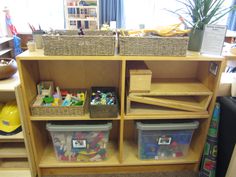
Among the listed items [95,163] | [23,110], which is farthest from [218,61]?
[23,110]

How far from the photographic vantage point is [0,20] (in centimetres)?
375

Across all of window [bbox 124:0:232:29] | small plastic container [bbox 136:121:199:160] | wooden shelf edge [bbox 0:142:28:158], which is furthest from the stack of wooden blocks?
window [bbox 124:0:232:29]

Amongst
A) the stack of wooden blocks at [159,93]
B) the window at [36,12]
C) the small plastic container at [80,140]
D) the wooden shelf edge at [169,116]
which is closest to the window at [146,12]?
the window at [36,12]

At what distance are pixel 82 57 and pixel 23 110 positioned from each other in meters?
0.51

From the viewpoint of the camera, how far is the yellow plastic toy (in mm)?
1314

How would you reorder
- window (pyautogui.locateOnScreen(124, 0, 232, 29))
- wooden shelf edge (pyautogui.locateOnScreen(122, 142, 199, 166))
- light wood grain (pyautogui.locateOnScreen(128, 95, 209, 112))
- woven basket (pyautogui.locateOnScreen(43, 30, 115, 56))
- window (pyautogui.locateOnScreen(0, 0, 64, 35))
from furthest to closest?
window (pyautogui.locateOnScreen(124, 0, 232, 29)), window (pyautogui.locateOnScreen(0, 0, 64, 35)), wooden shelf edge (pyautogui.locateOnScreen(122, 142, 199, 166)), light wood grain (pyautogui.locateOnScreen(128, 95, 209, 112)), woven basket (pyautogui.locateOnScreen(43, 30, 115, 56))

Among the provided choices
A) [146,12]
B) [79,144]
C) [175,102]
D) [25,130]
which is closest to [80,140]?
[79,144]

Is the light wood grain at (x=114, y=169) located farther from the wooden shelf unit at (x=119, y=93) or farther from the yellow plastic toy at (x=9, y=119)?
the yellow plastic toy at (x=9, y=119)

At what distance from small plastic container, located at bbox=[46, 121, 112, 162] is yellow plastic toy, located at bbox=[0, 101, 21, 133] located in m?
0.23

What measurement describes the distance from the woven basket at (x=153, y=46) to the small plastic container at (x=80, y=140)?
1.72 feet

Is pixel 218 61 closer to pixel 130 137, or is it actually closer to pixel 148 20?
pixel 130 137

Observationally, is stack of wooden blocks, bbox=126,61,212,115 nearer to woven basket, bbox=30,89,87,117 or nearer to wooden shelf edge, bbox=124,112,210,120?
wooden shelf edge, bbox=124,112,210,120

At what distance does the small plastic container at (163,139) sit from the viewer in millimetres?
1343

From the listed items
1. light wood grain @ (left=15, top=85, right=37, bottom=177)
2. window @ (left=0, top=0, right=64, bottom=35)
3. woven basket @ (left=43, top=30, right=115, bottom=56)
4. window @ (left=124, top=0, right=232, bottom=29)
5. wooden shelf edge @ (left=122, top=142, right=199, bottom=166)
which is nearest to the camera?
woven basket @ (left=43, top=30, right=115, bottom=56)
